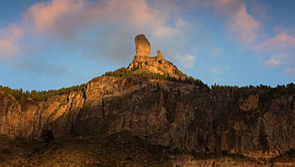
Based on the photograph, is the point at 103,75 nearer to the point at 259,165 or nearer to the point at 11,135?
the point at 11,135

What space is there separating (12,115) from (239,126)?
92114mm

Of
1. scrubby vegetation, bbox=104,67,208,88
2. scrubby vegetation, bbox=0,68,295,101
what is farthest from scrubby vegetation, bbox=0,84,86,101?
scrubby vegetation, bbox=104,67,208,88

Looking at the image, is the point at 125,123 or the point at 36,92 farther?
the point at 36,92

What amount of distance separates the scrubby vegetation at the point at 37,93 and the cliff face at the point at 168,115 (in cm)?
524

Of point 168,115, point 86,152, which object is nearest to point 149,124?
point 168,115

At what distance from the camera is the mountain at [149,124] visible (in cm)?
13500

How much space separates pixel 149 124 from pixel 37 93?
6177 centimetres

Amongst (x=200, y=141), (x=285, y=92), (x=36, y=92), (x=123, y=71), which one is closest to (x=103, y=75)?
(x=123, y=71)

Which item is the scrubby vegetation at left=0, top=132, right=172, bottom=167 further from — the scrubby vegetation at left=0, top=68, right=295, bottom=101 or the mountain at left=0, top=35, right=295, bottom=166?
the scrubby vegetation at left=0, top=68, right=295, bottom=101

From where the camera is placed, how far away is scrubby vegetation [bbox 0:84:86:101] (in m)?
172

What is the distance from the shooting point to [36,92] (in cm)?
18338

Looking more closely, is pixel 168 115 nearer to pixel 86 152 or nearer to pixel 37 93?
pixel 86 152

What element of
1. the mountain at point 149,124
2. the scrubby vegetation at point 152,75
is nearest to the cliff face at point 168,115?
the mountain at point 149,124

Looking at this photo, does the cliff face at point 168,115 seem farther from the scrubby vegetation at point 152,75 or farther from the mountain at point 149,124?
the scrubby vegetation at point 152,75
